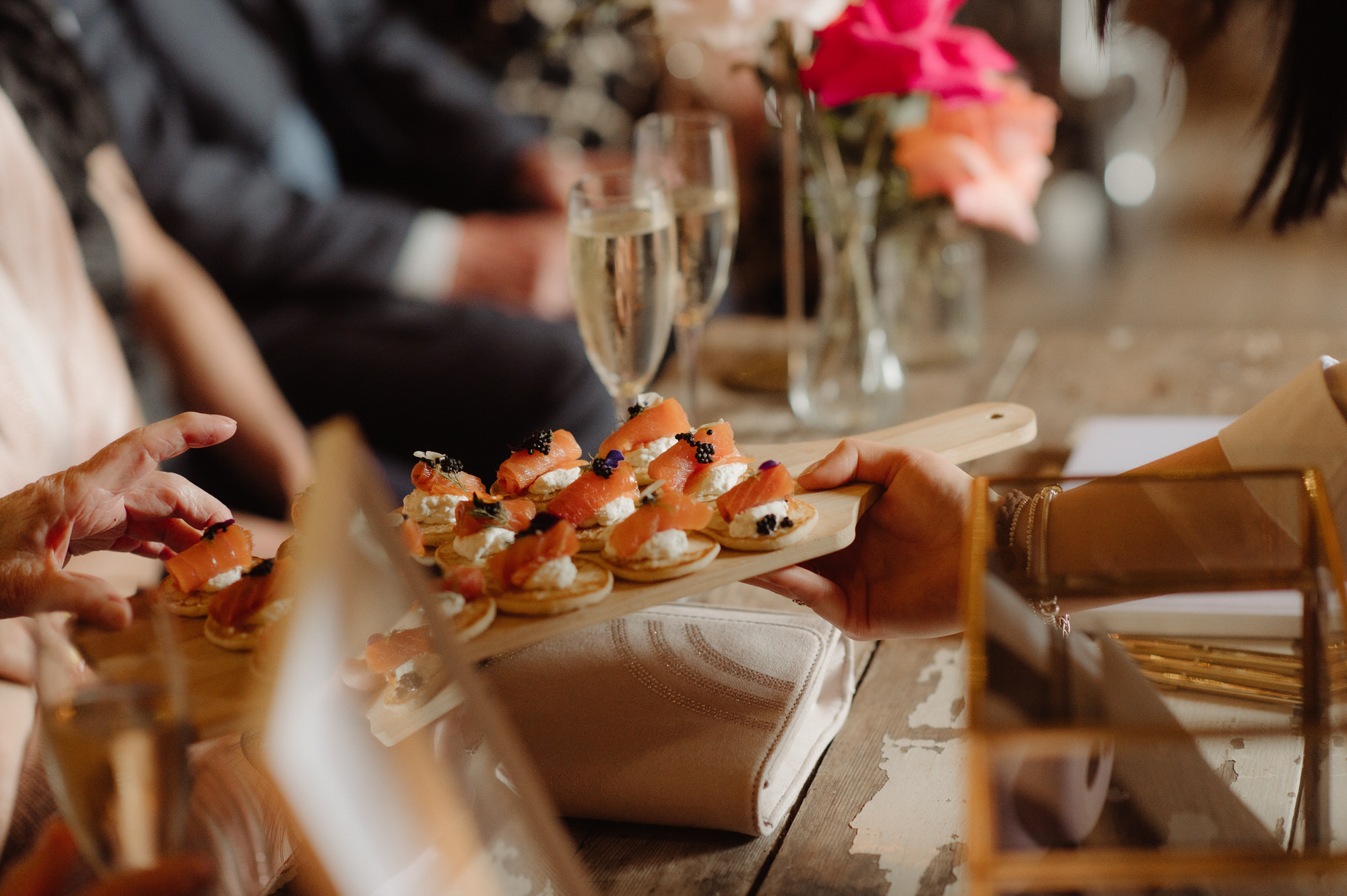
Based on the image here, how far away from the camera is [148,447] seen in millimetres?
540

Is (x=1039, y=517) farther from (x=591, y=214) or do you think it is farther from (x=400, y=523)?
(x=591, y=214)

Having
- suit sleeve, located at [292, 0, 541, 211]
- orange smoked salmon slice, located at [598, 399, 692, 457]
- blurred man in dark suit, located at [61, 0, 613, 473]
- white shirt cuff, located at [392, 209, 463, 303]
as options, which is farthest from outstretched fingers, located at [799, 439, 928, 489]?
suit sleeve, located at [292, 0, 541, 211]

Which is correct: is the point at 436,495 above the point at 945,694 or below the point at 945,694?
above

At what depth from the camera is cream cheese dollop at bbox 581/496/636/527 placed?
64 cm

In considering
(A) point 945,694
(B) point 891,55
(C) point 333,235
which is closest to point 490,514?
(A) point 945,694

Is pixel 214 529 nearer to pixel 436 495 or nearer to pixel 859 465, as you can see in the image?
pixel 436 495

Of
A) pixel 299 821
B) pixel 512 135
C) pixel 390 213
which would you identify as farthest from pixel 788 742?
pixel 512 135

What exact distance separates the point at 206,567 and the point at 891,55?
73cm

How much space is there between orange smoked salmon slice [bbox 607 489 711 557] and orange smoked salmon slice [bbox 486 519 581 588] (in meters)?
0.05

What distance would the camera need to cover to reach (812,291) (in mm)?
1853

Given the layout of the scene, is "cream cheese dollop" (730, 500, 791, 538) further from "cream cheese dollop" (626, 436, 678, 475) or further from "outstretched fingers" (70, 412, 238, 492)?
"outstretched fingers" (70, 412, 238, 492)

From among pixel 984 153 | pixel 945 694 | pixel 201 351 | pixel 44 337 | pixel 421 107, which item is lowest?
pixel 945 694

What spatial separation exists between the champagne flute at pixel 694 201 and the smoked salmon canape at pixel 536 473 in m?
0.33

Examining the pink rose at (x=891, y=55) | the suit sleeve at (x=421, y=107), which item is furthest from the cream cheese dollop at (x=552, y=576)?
the suit sleeve at (x=421, y=107)
